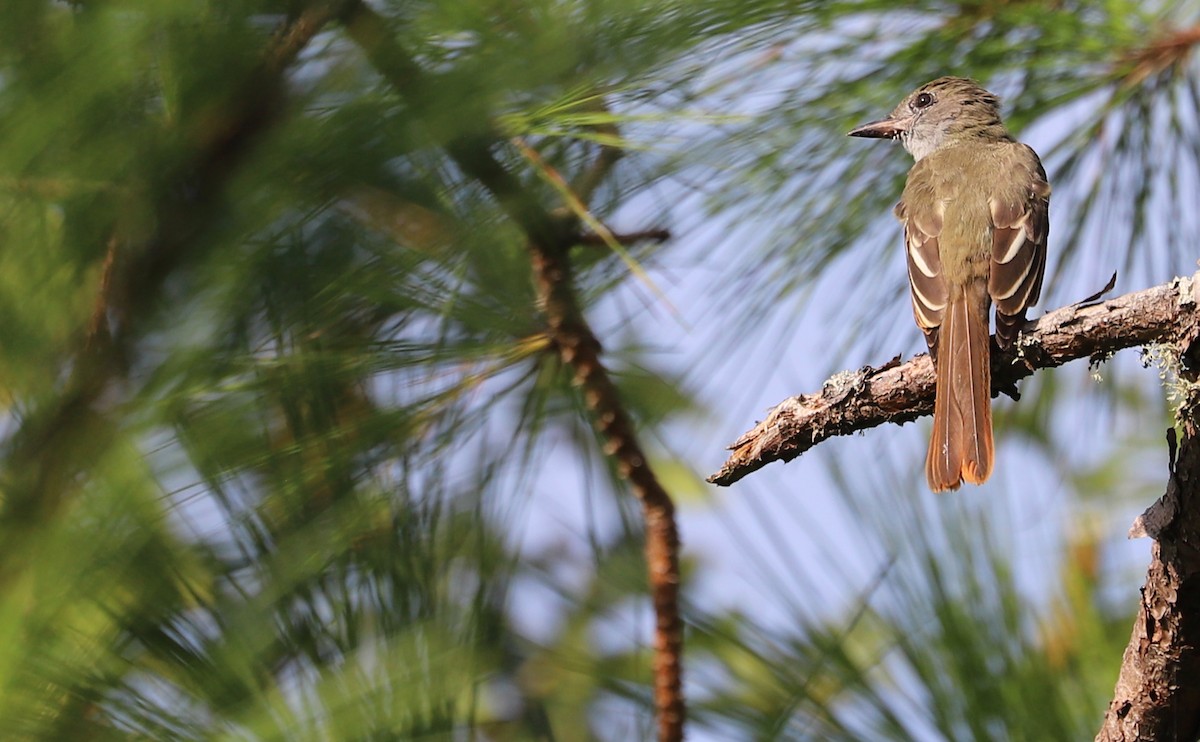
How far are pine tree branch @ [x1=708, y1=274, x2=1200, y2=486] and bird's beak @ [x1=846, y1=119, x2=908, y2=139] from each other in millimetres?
644

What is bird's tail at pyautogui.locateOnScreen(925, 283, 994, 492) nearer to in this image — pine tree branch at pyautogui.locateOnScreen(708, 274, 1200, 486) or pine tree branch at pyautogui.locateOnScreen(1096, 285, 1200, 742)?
pine tree branch at pyautogui.locateOnScreen(708, 274, 1200, 486)

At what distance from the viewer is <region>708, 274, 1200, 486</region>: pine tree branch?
5.32ft

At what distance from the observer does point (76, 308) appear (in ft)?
5.42

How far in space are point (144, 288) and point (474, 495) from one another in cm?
78

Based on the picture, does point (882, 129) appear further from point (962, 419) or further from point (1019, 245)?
point (962, 419)

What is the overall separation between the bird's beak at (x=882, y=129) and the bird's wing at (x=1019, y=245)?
0.30 m

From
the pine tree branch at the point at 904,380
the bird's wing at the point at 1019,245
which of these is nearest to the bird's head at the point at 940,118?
the bird's wing at the point at 1019,245

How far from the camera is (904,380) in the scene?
6.64 ft

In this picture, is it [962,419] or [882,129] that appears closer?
[962,419]

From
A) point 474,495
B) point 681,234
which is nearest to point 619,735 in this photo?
point 474,495

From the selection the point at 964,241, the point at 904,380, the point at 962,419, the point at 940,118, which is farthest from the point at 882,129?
the point at 904,380

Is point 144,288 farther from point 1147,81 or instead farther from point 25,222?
point 1147,81

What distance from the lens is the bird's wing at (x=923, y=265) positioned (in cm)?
263

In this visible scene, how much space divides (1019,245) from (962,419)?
1.98 ft
